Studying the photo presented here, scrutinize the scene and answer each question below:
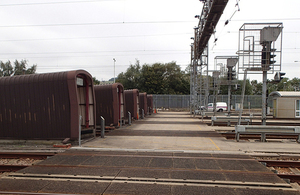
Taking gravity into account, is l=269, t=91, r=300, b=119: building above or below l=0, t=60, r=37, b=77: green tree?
below

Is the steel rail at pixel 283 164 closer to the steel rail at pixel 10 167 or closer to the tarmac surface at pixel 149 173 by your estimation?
the tarmac surface at pixel 149 173

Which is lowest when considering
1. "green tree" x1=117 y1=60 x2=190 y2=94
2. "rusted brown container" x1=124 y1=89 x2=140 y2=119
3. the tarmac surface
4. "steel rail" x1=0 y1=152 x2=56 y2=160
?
"steel rail" x1=0 y1=152 x2=56 y2=160

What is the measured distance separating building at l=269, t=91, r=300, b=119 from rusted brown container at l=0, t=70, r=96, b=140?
74.6 ft

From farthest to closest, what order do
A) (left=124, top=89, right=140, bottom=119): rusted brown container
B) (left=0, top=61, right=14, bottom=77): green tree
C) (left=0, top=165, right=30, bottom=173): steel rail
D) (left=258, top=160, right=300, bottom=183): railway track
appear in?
1. (left=0, top=61, right=14, bottom=77): green tree
2. (left=124, top=89, right=140, bottom=119): rusted brown container
3. (left=0, top=165, right=30, bottom=173): steel rail
4. (left=258, top=160, right=300, bottom=183): railway track

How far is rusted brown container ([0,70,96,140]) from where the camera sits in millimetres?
9711

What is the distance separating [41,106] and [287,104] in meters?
25.0

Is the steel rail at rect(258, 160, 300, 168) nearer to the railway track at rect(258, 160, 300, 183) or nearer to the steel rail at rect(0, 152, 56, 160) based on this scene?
the railway track at rect(258, 160, 300, 183)

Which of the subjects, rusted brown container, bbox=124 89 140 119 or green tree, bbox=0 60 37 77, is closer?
rusted brown container, bbox=124 89 140 119

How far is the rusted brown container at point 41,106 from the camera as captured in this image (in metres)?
9.71

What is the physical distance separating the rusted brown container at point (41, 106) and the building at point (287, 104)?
2274 cm

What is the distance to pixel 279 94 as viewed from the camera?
24.6 meters

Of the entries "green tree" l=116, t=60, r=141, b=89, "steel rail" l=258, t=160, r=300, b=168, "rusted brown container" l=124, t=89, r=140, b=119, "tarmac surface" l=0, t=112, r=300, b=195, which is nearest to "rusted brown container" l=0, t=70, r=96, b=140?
"tarmac surface" l=0, t=112, r=300, b=195

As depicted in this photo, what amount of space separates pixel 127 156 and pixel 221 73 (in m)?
14.8

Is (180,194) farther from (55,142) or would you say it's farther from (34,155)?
(55,142)
